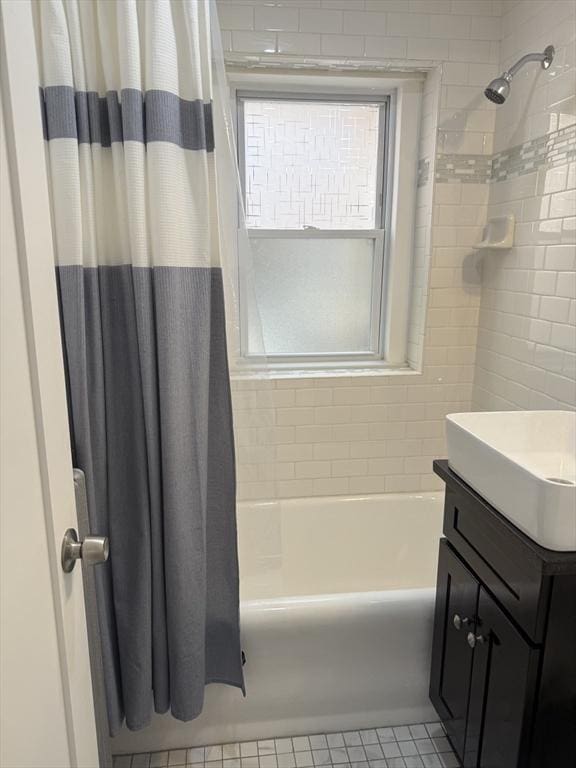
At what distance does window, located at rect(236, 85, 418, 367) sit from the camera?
232 cm

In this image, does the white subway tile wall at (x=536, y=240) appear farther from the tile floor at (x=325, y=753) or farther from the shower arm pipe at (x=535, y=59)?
the tile floor at (x=325, y=753)

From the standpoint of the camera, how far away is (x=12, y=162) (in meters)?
0.72

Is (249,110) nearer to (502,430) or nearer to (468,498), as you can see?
(502,430)

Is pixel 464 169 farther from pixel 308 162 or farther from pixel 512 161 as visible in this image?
pixel 308 162

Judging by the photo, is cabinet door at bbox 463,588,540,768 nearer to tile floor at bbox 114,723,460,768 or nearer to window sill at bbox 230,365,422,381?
tile floor at bbox 114,723,460,768

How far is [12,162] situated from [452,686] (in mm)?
1652

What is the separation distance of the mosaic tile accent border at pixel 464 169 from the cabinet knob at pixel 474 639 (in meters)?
1.69

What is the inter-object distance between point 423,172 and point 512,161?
14.3 inches

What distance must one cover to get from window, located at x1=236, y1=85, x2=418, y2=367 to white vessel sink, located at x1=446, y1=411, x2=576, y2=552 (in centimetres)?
100

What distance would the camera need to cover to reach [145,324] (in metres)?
1.29

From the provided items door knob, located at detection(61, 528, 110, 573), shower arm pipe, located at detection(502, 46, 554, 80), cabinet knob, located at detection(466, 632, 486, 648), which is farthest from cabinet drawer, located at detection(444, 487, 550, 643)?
shower arm pipe, located at detection(502, 46, 554, 80)

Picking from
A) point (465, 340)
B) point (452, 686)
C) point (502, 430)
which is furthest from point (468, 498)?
point (465, 340)

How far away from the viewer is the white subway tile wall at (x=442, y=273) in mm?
1791

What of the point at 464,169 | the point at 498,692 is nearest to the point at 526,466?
the point at 498,692
